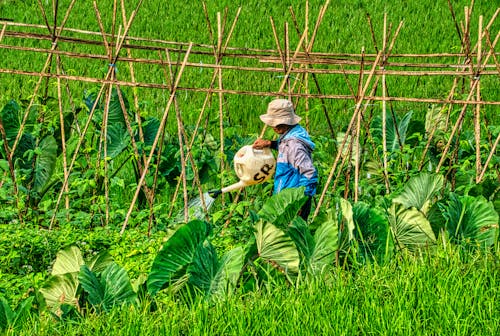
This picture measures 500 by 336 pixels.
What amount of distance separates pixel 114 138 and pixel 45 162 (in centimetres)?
45

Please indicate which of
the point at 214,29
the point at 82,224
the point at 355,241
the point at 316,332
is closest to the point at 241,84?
the point at 214,29

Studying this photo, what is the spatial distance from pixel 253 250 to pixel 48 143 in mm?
2415

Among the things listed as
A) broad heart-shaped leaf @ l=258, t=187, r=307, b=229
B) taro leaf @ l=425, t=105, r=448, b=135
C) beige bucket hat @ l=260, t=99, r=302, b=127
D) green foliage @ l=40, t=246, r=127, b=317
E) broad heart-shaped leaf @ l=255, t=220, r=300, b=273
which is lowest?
green foliage @ l=40, t=246, r=127, b=317

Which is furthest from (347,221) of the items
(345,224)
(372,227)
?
(372,227)

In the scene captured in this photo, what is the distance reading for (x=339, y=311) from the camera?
4.05 m

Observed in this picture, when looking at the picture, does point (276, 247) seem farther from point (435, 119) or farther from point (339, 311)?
point (435, 119)

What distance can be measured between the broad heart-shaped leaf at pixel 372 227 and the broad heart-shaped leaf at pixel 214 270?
609 mm

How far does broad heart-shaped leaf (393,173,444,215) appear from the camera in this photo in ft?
17.9

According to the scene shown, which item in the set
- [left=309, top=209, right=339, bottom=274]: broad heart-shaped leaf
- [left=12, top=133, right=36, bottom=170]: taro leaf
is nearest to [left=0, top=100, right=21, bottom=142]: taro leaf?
[left=12, top=133, right=36, bottom=170]: taro leaf

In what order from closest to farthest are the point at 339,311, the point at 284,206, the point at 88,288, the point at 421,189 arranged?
the point at 339,311, the point at 88,288, the point at 284,206, the point at 421,189

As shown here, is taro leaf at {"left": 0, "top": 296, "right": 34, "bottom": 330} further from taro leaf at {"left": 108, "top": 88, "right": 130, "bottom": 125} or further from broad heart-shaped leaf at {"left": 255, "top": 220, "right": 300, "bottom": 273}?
taro leaf at {"left": 108, "top": 88, "right": 130, "bottom": 125}

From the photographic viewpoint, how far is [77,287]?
4.37 m

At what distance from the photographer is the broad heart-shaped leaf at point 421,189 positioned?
17.9 feet

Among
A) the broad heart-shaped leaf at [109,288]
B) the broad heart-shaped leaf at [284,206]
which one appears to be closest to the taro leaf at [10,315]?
the broad heart-shaped leaf at [109,288]
